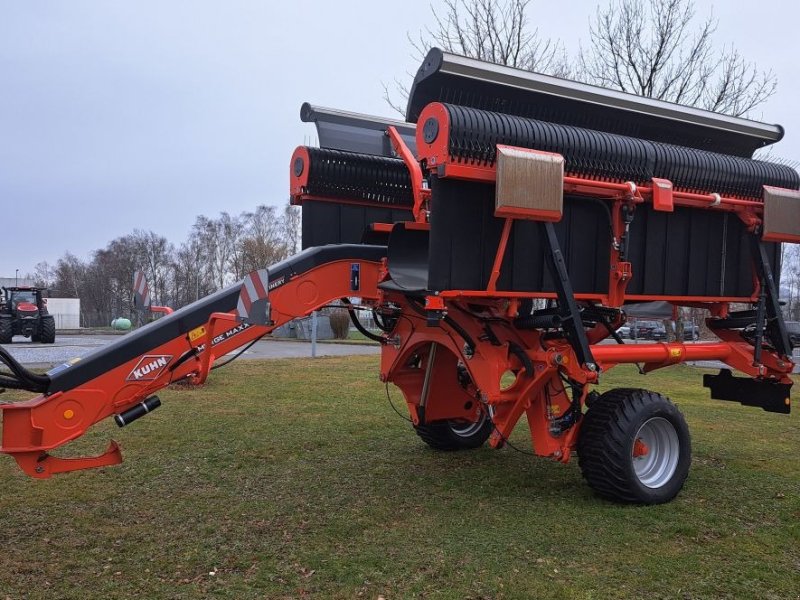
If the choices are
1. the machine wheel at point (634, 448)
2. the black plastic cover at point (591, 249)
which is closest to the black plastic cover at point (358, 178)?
the black plastic cover at point (591, 249)

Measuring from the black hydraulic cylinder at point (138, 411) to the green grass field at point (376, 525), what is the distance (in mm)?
769

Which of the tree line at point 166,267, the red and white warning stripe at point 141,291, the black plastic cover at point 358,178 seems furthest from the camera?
the tree line at point 166,267

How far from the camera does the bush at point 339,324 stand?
30.1m

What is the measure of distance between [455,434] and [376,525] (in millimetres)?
2259

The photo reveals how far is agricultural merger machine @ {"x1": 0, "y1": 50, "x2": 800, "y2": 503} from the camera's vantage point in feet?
15.1

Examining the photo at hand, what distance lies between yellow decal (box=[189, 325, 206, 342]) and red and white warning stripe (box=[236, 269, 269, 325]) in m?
0.27

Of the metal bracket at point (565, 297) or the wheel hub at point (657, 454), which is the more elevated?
the metal bracket at point (565, 297)

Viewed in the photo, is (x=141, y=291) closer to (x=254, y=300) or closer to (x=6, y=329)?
(x=254, y=300)

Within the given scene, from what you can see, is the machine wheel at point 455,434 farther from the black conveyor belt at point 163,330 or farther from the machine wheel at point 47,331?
the machine wheel at point 47,331

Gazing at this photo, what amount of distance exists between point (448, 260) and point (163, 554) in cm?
252

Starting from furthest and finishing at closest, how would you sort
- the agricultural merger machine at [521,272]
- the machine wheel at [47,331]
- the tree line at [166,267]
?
1. the tree line at [166,267]
2. the machine wheel at [47,331]
3. the agricultural merger machine at [521,272]

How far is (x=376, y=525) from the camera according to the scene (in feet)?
15.7

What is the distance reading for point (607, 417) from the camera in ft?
16.7

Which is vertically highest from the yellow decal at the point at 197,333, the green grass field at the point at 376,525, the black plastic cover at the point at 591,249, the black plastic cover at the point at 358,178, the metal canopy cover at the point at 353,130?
the metal canopy cover at the point at 353,130
